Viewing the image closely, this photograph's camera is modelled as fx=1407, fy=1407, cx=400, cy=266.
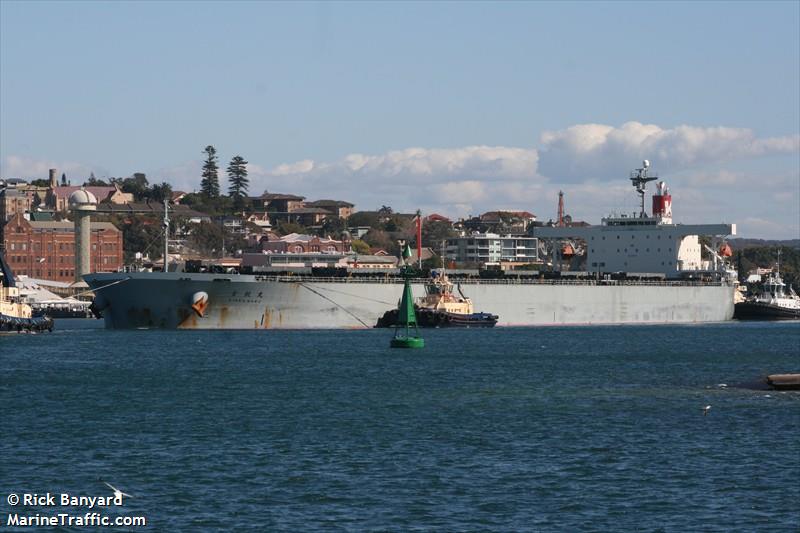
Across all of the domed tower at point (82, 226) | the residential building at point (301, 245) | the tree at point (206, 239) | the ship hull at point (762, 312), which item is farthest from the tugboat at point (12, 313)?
the tree at point (206, 239)

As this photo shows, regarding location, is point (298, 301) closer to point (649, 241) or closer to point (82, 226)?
point (649, 241)

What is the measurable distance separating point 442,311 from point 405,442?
171 ft

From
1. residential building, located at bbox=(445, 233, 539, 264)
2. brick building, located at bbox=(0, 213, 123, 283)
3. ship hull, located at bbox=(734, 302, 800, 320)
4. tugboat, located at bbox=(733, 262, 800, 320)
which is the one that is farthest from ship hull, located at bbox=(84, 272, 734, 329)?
residential building, located at bbox=(445, 233, 539, 264)

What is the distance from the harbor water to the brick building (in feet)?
323

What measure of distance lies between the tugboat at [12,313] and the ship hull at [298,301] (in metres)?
3.72

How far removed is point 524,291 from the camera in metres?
89.6

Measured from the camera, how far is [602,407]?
1480 inches

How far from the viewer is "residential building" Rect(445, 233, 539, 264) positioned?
608ft

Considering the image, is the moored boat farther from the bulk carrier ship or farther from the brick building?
the brick building

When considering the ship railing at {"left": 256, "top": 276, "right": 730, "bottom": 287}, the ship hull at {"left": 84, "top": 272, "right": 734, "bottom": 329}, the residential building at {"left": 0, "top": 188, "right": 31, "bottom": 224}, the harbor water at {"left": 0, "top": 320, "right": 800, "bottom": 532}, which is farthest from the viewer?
the residential building at {"left": 0, "top": 188, "right": 31, "bottom": 224}

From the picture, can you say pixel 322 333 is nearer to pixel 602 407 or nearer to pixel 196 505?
pixel 602 407

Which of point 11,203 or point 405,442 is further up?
point 11,203

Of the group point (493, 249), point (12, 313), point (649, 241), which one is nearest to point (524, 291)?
point (649, 241)

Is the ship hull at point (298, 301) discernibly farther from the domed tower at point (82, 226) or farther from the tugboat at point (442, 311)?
the domed tower at point (82, 226)
